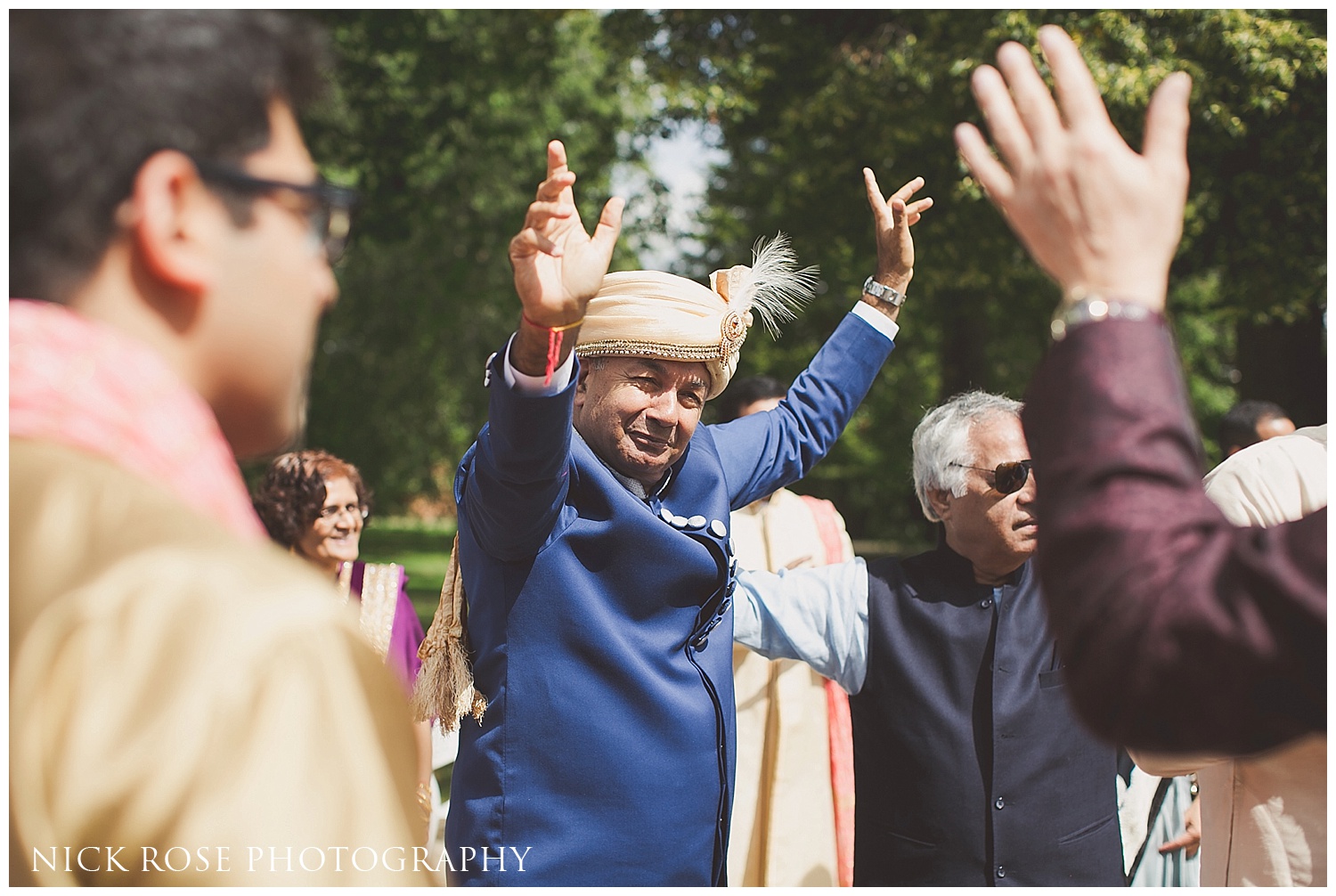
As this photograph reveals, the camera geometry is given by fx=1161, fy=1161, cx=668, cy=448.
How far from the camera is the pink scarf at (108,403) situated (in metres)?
0.95

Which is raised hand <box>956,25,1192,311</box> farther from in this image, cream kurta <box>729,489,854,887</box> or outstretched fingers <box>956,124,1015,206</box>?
cream kurta <box>729,489,854,887</box>

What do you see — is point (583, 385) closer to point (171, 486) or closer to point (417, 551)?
point (171, 486)

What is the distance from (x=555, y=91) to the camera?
656 inches

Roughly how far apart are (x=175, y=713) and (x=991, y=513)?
2.74m

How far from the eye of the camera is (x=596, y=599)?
251 centimetres

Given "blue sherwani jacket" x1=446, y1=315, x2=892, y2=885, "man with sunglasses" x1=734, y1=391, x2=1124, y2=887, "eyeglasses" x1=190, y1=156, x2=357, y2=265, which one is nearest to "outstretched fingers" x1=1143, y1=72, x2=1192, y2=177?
"eyeglasses" x1=190, y1=156, x2=357, y2=265

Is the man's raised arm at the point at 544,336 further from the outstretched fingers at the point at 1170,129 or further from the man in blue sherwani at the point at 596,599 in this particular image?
the outstretched fingers at the point at 1170,129

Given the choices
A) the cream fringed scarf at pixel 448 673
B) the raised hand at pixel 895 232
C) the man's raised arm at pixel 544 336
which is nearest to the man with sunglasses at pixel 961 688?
the raised hand at pixel 895 232

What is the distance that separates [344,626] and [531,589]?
158 cm

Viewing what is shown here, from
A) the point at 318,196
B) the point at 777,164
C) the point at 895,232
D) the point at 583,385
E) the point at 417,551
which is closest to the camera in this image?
the point at 318,196

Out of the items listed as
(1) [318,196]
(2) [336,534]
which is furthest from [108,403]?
(2) [336,534]

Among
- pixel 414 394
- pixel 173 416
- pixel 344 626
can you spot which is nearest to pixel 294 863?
pixel 344 626

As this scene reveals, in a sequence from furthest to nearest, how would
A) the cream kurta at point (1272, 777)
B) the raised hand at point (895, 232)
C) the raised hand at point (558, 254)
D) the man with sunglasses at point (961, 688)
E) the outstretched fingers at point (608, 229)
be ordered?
1. the raised hand at point (895, 232)
2. the man with sunglasses at point (961, 688)
3. the cream kurta at point (1272, 777)
4. the outstretched fingers at point (608, 229)
5. the raised hand at point (558, 254)

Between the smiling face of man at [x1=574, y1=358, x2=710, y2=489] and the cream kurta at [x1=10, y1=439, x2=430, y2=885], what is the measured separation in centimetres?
189
